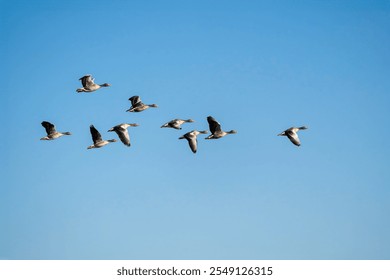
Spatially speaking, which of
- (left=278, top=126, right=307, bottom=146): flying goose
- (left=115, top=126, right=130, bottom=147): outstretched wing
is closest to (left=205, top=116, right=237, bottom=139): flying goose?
(left=278, top=126, right=307, bottom=146): flying goose

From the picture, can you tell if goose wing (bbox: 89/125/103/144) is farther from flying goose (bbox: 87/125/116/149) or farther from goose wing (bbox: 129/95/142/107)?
goose wing (bbox: 129/95/142/107)

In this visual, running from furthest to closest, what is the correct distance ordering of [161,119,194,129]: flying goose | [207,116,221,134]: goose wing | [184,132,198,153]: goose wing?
[161,119,194,129]: flying goose
[184,132,198,153]: goose wing
[207,116,221,134]: goose wing

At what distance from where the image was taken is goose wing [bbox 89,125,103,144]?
4647 centimetres

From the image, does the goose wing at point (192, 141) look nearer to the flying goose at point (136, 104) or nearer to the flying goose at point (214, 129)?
the flying goose at point (214, 129)

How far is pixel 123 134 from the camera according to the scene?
151 feet

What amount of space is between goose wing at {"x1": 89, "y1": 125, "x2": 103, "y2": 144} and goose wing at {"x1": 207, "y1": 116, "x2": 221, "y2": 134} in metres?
6.57

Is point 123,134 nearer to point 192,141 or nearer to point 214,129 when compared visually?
point 192,141

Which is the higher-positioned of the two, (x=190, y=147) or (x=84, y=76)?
(x=84, y=76)

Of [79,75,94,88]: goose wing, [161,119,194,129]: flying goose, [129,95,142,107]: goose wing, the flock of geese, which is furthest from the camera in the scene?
[161,119,194,129]: flying goose

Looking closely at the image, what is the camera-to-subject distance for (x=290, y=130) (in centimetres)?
4816
